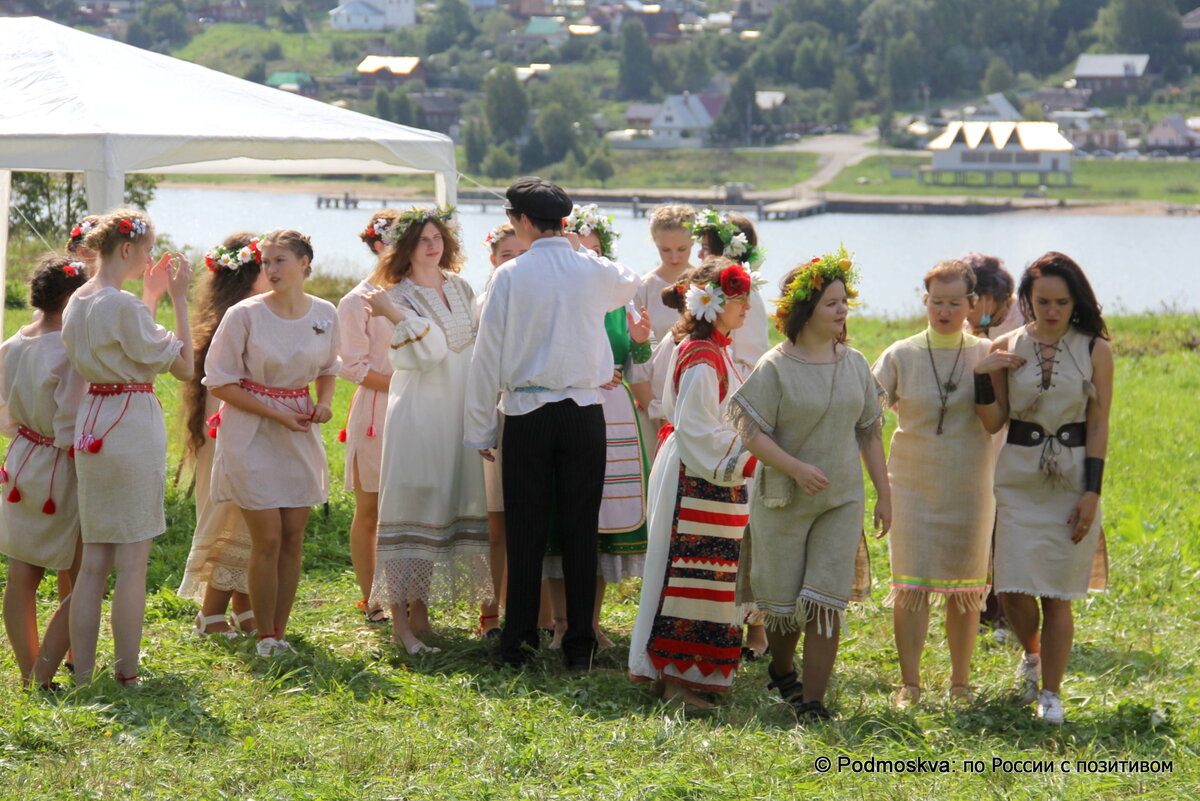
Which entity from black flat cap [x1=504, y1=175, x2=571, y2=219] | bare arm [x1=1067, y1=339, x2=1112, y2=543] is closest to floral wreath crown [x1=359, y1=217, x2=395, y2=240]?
black flat cap [x1=504, y1=175, x2=571, y2=219]

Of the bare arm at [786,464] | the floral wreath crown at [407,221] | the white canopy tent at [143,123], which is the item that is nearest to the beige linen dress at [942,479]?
the bare arm at [786,464]

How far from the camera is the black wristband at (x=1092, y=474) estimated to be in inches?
177

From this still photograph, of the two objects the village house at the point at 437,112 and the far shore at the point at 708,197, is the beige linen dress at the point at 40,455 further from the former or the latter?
the village house at the point at 437,112

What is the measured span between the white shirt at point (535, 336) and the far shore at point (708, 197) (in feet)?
177

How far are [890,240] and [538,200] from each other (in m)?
46.5

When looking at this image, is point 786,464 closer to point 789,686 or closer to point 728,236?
point 789,686

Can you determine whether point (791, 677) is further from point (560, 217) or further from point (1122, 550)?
point (1122, 550)

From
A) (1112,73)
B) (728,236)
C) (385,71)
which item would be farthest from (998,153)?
(728,236)

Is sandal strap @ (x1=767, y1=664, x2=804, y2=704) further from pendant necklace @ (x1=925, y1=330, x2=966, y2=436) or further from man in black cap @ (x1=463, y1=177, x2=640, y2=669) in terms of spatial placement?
pendant necklace @ (x1=925, y1=330, x2=966, y2=436)

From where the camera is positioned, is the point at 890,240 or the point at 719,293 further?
the point at 890,240

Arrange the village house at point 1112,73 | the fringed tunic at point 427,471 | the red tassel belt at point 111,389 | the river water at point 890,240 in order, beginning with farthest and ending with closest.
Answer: the village house at point 1112,73, the river water at point 890,240, the fringed tunic at point 427,471, the red tassel belt at point 111,389

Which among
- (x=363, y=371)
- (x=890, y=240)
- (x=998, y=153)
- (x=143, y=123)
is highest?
(x=998, y=153)

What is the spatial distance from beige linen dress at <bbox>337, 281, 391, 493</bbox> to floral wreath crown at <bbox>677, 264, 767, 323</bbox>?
4.64ft

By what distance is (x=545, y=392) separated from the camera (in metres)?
4.85
